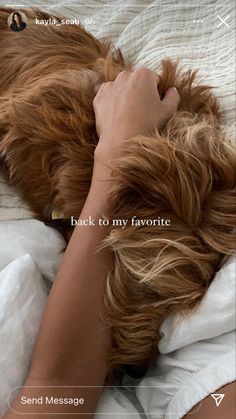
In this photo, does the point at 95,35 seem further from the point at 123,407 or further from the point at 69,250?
the point at 123,407

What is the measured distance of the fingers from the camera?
0.85 metres

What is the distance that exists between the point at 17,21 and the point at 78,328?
23.8 inches

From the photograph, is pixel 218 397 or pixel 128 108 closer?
pixel 218 397

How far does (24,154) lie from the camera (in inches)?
35.7

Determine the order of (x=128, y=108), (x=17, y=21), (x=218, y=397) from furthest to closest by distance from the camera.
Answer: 1. (x=17, y=21)
2. (x=128, y=108)
3. (x=218, y=397)

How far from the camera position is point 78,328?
2.40 feet

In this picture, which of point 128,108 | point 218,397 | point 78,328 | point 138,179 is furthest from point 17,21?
point 218,397

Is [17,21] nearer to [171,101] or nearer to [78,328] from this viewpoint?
[171,101]

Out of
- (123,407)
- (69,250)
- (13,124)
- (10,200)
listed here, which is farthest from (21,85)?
(123,407)

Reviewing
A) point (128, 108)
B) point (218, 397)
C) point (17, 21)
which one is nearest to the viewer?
point (218, 397)

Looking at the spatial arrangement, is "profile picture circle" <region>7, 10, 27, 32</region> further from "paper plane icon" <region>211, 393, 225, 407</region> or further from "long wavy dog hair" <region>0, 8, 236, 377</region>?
"paper plane icon" <region>211, 393, 225, 407</region>

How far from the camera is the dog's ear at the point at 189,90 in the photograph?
0.92 m

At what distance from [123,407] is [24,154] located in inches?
16.8

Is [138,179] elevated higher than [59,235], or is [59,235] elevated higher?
[138,179]
